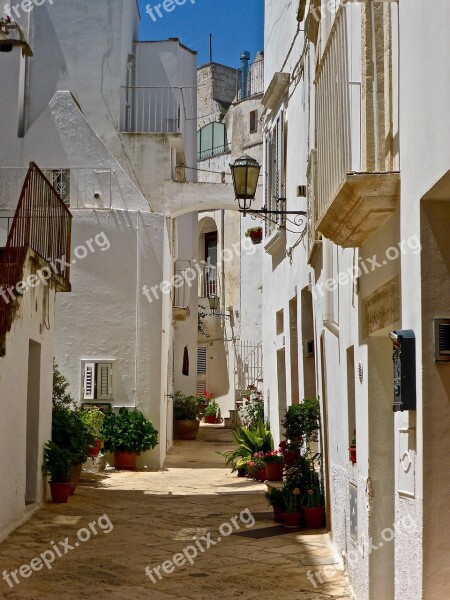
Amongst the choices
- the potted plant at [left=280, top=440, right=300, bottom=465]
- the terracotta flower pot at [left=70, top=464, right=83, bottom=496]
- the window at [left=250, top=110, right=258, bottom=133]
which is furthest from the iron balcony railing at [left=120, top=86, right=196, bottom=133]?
the window at [left=250, top=110, right=258, bottom=133]

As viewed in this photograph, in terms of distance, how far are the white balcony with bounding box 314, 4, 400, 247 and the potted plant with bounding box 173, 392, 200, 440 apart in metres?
20.0

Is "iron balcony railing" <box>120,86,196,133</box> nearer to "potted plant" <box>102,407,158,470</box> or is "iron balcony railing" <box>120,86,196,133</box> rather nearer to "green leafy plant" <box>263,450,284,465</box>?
"potted plant" <box>102,407,158,470</box>

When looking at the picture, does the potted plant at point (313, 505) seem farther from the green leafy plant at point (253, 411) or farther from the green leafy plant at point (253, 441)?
the green leafy plant at point (253, 411)

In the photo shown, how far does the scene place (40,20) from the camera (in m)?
22.2

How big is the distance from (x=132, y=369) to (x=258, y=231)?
13.3ft

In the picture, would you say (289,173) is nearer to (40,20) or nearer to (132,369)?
(132,369)

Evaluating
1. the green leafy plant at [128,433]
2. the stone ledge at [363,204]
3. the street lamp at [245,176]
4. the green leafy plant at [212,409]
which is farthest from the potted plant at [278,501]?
the green leafy plant at [212,409]

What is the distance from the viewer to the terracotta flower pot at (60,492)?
1370cm

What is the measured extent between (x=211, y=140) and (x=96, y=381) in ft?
82.0

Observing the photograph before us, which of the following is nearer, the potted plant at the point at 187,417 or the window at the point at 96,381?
the window at the point at 96,381

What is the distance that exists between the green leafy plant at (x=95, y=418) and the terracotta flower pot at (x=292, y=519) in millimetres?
6950

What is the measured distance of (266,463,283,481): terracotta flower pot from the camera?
14.2m

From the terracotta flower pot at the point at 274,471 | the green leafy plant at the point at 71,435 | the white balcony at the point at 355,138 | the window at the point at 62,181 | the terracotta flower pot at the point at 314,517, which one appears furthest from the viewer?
the window at the point at 62,181

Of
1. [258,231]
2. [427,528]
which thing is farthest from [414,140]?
[258,231]
